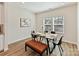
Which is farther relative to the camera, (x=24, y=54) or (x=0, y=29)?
(x=0, y=29)

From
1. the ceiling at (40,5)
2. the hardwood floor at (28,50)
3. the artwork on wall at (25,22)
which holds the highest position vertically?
the ceiling at (40,5)

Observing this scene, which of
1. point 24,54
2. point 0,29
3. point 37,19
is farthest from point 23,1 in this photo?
point 0,29

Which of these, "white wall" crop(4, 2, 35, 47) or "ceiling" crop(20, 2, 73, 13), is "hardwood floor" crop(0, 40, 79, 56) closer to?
"white wall" crop(4, 2, 35, 47)

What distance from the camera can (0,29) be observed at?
315 centimetres

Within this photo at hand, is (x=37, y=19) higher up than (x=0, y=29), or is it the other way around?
(x=37, y=19)

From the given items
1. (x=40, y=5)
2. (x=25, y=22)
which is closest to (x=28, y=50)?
(x=25, y=22)

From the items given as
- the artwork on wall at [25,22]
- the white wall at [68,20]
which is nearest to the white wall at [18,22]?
the artwork on wall at [25,22]

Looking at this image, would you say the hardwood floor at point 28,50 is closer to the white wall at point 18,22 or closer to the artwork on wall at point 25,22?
the white wall at point 18,22

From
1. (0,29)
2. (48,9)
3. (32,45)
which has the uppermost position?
(48,9)

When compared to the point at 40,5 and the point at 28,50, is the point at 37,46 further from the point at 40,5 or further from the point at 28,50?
the point at 40,5

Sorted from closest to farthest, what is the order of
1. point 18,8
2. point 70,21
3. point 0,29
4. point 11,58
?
point 11,58
point 70,21
point 18,8
point 0,29

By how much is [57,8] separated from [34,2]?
0.52m

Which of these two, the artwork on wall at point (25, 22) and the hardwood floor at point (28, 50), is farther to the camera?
the artwork on wall at point (25, 22)

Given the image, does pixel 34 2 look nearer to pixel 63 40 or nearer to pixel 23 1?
pixel 23 1
